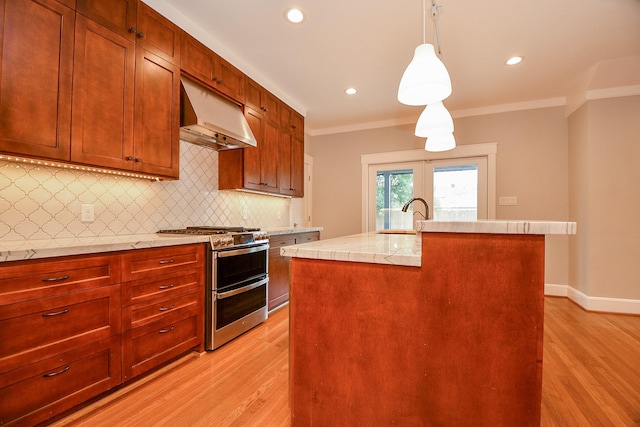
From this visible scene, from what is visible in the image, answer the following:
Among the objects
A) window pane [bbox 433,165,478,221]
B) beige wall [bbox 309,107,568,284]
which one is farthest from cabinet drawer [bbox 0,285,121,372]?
beige wall [bbox 309,107,568,284]

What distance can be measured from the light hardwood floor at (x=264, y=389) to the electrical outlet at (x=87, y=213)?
45.4 inches

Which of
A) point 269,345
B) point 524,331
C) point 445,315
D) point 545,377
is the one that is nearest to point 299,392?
point 445,315

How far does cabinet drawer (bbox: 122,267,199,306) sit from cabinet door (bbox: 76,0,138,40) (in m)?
1.65

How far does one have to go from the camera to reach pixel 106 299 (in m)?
1.64

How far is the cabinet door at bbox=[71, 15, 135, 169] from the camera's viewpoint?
5.64 ft

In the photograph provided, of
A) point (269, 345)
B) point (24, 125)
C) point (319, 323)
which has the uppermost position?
point (24, 125)

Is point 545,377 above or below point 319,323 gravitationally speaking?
below

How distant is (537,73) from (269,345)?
398 cm

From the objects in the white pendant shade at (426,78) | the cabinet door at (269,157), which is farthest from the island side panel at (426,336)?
the cabinet door at (269,157)

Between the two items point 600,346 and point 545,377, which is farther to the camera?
point 600,346

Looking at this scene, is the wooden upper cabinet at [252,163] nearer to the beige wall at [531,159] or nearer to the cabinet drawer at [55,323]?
the cabinet drawer at [55,323]

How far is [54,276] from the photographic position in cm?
142

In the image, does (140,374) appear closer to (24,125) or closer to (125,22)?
(24,125)

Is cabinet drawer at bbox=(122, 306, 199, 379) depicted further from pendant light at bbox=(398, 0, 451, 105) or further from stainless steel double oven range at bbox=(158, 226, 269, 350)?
pendant light at bbox=(398, 0, 451, 105)
